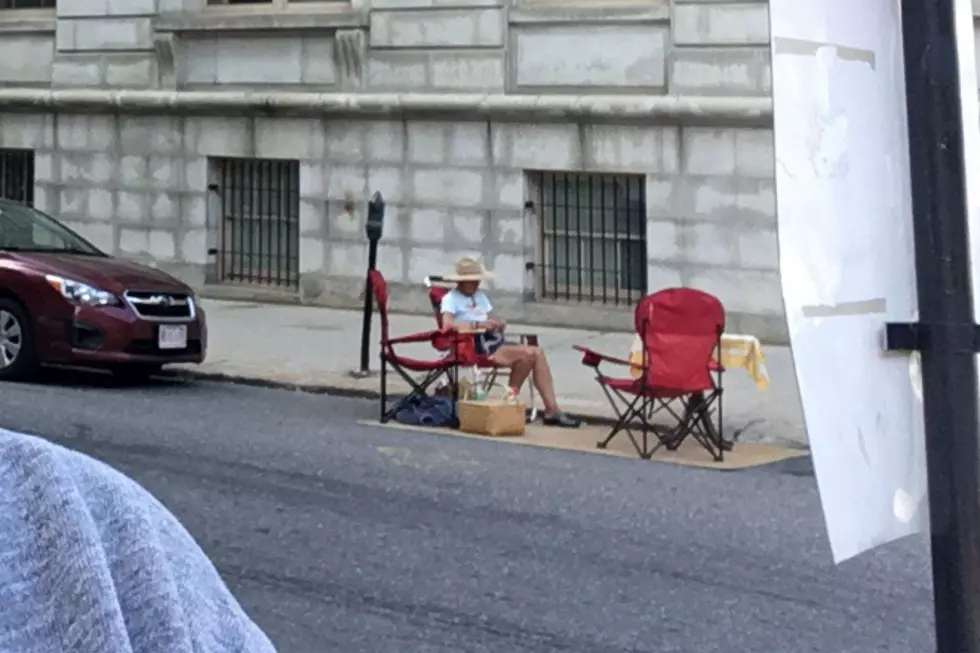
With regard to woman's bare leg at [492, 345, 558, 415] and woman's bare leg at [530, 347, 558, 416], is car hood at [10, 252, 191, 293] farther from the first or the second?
woman's bare leg at [530, 347, 558, 416]

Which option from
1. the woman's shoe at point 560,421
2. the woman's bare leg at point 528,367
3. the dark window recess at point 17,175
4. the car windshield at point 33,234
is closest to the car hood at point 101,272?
the car windshield at point 33,234

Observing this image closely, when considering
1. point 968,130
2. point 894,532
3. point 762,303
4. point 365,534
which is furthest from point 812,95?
point 762,303

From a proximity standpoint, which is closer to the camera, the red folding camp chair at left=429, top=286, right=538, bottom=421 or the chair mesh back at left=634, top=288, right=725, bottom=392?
the chair mesh back at left=634, top=288, right=725, bottom=392

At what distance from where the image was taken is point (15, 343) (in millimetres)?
12789

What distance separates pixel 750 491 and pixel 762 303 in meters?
6.72

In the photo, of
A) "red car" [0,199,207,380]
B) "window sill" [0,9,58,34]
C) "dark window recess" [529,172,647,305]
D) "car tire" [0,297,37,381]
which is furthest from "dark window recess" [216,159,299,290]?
"car tire" [0,297,37,381]

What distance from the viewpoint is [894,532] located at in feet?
7.80

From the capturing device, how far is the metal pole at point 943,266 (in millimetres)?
2318

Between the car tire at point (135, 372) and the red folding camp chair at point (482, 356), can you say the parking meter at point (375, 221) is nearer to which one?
the red folding camp chair at point (482, 356)

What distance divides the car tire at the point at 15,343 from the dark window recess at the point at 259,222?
605 centimetres

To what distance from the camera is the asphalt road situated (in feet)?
→ 19.8

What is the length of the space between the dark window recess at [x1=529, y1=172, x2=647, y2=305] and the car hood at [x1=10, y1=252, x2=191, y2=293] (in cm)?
508

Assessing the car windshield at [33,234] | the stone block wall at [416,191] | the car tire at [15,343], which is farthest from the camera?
the stone block wall at [416,191]

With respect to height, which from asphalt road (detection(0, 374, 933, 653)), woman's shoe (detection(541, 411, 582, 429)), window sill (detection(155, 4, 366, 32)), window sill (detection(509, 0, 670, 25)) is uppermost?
window sill (detection(155, 4, 366, 32))
